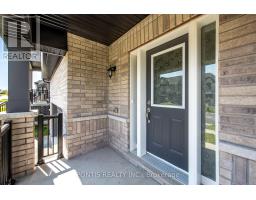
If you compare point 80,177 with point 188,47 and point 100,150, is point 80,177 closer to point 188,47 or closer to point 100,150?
point 100,150

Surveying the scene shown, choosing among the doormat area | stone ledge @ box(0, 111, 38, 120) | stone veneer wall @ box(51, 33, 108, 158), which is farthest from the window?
stone ledge @ box(0, 111, 38, 120)

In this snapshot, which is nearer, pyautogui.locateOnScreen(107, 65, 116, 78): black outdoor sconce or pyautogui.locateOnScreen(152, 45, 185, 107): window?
pyautogui.locateOnScreen(152, 45, 185, 107): window

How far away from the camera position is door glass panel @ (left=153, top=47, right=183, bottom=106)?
2146 mm

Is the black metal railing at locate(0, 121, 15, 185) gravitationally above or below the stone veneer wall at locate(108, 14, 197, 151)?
below

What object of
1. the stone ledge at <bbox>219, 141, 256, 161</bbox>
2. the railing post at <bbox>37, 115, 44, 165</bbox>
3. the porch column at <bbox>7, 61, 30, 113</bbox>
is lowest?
the railing post at <bbox>37, 115, 44, 165</bbox>

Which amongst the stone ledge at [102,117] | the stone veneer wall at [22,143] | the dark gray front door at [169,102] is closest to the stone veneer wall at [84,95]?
the stone ledge at [102,117]

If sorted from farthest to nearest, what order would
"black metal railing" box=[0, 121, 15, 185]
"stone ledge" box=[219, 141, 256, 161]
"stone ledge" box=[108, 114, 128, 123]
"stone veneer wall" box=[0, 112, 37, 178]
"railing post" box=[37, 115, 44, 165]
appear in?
"stone ledge" box=[108, 114, 128, 123] < "railing post" box=[37, 115, 44, 165] < "stone veneer wall" box=[0, 112, 37, 178] < "black metal railing" box=[0, 121, 15, 185] < "stone ledge" box=[219, 141, 256, 161]

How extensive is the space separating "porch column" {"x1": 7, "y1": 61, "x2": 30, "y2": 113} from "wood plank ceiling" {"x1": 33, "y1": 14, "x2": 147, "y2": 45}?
85cm

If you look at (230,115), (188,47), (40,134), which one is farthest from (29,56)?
(230,115)

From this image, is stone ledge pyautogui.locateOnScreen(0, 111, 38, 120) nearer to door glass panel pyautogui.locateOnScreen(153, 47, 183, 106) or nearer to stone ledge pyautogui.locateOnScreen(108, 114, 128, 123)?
stone ledge pyautogui.locateOnScreen(108, 114, 128, 123)

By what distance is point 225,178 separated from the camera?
4.71ft

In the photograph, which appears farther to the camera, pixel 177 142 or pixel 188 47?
pixel 177 142
